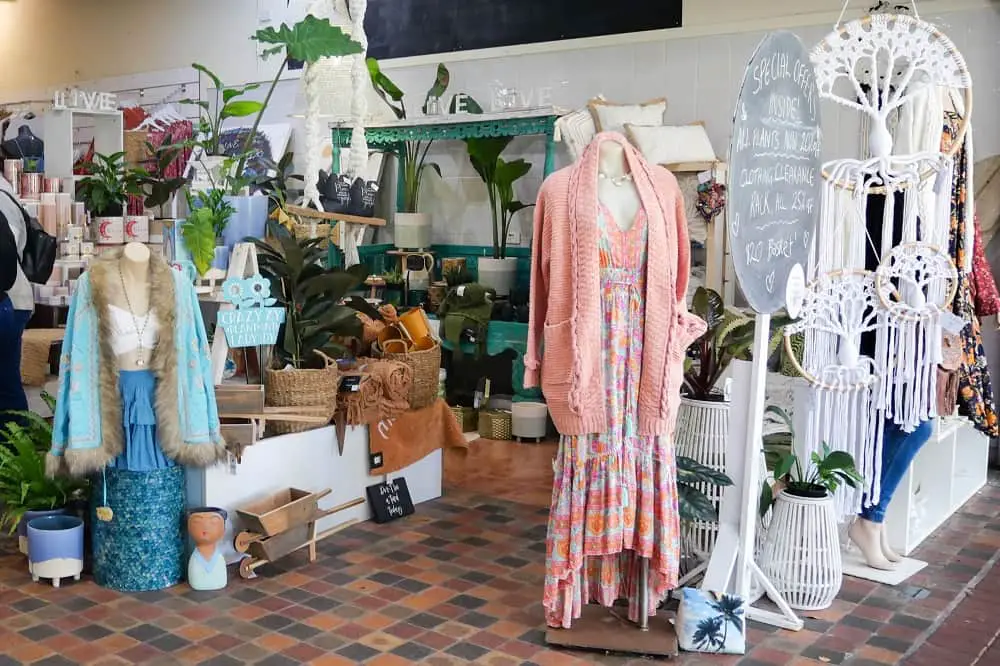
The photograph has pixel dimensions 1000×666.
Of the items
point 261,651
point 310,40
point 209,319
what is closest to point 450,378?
point 209,319

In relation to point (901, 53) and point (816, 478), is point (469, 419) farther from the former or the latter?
point (901, 53)

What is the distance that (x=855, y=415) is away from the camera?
4.28 metres

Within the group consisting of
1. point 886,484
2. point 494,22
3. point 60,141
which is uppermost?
point 494,22

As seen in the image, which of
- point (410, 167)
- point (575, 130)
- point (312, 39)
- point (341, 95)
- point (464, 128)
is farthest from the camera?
point (410, 167)

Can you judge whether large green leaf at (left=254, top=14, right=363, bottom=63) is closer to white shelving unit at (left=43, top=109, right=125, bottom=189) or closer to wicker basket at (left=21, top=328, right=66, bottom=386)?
white shelving unit at (left=43, top=109, right=125, bottom=189)

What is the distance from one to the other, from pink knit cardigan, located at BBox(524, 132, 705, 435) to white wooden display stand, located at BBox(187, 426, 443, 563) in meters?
1.49

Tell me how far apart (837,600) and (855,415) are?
740 mm

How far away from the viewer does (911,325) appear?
13.7 feet

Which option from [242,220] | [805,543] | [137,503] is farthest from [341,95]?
[805,543]

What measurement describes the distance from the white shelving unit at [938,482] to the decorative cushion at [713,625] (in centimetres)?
142

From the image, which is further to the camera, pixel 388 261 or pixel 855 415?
pixel 388 261

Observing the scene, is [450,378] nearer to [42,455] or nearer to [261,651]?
[42,455]

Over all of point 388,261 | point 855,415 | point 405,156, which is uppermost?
point 405,156

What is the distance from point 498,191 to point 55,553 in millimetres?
4412
